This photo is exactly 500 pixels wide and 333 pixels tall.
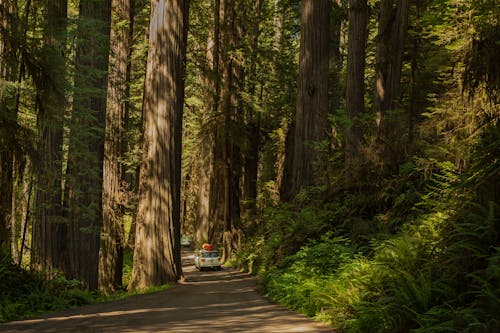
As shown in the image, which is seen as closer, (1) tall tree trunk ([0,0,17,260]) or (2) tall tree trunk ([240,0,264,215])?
(1) tall tree trunk ([0,0,17,260])

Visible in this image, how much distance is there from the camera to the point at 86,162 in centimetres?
1605

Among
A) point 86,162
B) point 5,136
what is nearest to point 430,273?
point 5,136

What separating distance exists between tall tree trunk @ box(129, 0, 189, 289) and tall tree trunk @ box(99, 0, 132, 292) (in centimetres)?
273

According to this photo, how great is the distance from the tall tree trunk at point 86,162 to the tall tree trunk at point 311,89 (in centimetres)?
590

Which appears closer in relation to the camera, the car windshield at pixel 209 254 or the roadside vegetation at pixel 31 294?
the roadside vegetation at pixel 31 294

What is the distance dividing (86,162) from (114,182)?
5.44 meters

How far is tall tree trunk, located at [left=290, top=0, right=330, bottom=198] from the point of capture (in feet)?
56.3

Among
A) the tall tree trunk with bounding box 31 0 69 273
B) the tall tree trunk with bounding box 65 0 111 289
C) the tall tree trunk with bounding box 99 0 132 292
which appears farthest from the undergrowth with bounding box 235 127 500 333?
the tall tree trunk with bounding box 99 0 132 292

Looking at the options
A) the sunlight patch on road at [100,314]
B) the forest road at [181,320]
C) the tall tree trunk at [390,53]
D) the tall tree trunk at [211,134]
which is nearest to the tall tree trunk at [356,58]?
the tall tree trunk at [390,53]

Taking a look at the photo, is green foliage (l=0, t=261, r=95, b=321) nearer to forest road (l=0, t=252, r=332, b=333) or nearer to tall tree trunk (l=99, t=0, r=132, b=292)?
forest road (l=0, t=252, r=332, b=333)

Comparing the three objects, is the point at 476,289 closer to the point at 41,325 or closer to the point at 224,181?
the point at 41,325

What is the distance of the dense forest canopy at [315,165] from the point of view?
718 cm

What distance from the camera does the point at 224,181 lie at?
106ft

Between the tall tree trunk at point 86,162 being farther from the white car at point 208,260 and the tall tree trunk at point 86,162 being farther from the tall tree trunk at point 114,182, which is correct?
the white car at point 208,260
